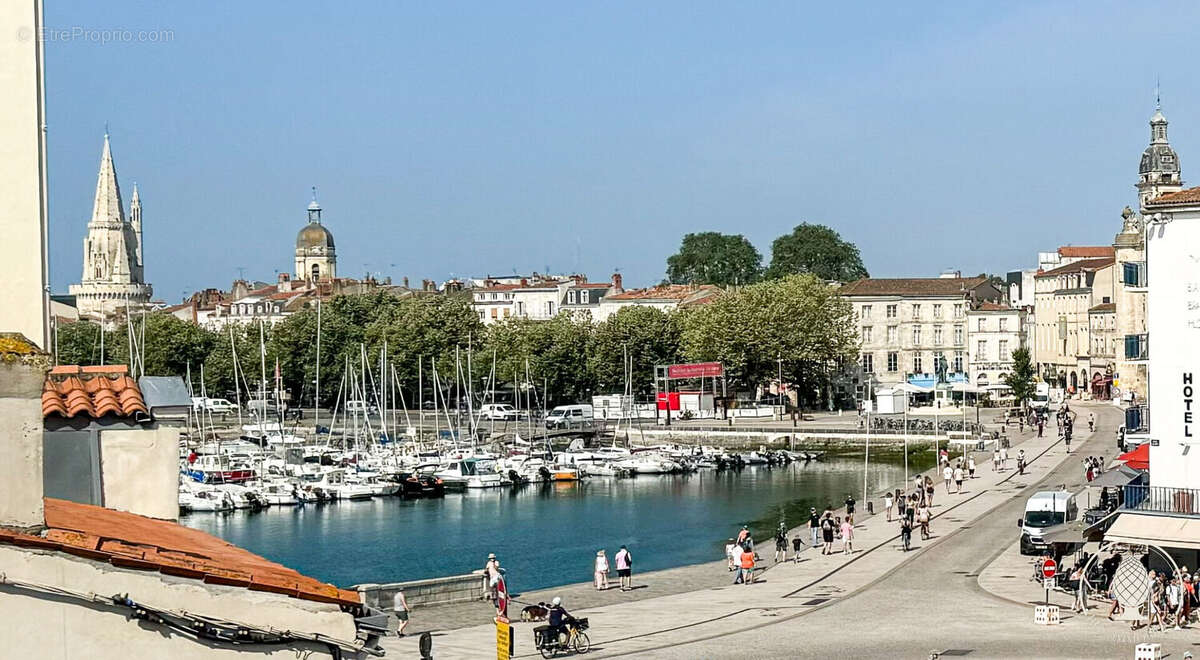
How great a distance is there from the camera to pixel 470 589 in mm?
35281

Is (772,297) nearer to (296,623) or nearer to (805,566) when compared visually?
(805,566)

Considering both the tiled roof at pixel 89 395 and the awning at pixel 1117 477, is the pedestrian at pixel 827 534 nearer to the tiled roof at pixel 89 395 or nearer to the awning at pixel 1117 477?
the awning at pixel 1117 477

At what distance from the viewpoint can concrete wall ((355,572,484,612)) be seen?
105 ft

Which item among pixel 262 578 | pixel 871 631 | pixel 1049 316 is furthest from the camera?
pixel 1049 316

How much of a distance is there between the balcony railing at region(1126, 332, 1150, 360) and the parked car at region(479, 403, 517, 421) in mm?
73752

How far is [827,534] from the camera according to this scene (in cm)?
4353

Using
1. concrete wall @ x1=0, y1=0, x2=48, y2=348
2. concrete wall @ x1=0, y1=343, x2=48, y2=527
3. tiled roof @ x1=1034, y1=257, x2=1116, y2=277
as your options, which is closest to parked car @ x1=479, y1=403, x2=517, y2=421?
tiled roof @ x1=1034, y1=257, x2=1116, y2=277

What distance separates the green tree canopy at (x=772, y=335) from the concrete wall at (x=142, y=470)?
329 feet

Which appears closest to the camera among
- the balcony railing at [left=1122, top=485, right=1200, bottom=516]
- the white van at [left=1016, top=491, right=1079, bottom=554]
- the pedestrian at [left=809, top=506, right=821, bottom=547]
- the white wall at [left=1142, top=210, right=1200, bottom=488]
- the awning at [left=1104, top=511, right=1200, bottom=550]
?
the awning at [left=1104, top=511, right=1200, bottom=550]

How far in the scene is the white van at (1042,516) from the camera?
4072cm

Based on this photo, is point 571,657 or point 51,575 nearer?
point 51,575

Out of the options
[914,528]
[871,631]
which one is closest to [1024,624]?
[871,631]

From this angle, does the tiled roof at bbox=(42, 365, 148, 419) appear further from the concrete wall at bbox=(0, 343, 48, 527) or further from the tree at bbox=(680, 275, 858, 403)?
the tree at bbox=(680, 275, 858, 403)

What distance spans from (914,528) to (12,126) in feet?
127
